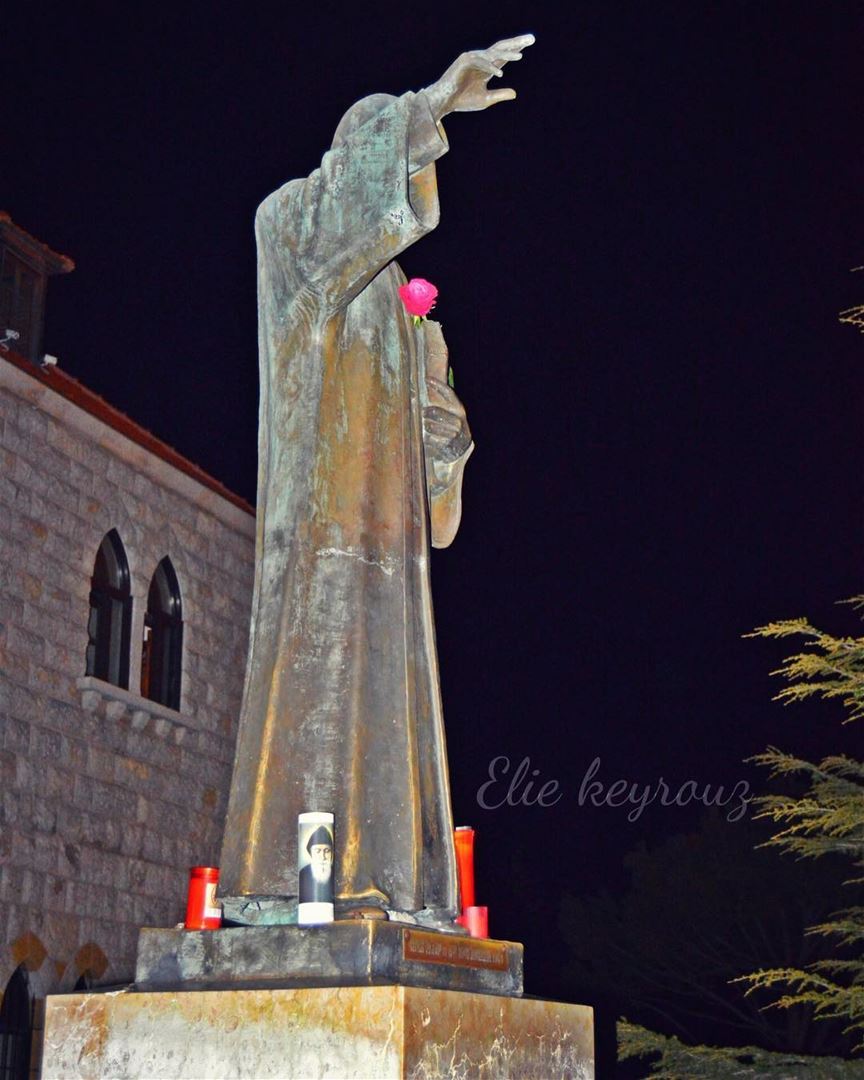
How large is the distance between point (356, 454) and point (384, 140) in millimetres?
877

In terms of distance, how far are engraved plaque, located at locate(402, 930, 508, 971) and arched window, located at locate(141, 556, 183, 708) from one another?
12.8m

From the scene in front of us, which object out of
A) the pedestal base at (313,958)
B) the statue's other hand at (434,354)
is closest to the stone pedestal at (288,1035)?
the pedestal base at (313,958)

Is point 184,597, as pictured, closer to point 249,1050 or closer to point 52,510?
point 52,510

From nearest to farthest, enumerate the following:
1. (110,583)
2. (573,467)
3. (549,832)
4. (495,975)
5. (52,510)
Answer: (495,975)
(52,510)
(110,583)
(573,467)
(549,832)

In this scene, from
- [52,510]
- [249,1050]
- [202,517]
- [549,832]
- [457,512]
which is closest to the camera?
[249,1050]

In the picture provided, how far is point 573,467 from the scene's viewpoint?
91.5 feet

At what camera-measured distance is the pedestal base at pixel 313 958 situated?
4062 millimetres

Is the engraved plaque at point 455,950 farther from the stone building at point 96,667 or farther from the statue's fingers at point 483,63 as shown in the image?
the stone building at point 96,667

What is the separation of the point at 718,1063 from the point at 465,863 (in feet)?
29.0

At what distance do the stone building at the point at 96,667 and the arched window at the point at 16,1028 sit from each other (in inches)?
0.8

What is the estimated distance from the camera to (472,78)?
459 centimetres

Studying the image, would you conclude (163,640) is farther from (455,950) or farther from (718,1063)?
(455,950)

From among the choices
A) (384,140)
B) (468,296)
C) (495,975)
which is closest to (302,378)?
(384,140)

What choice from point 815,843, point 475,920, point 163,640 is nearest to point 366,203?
point 475,920
